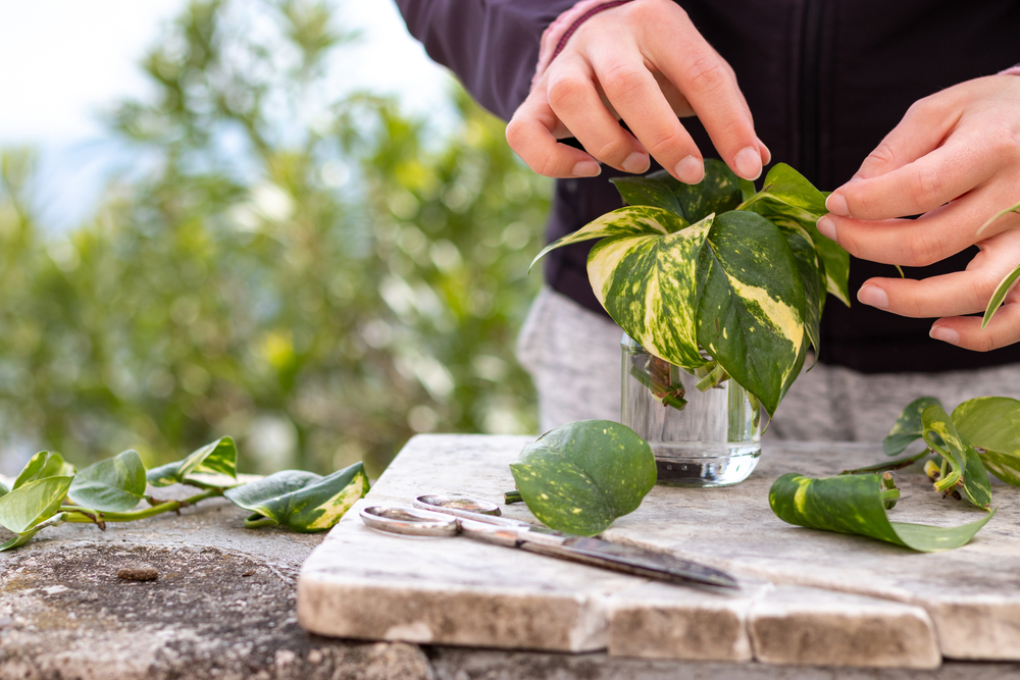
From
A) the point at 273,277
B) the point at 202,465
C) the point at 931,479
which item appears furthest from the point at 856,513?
the point at 273,277

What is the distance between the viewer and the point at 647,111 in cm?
45

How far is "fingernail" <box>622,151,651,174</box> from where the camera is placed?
0.50 metres

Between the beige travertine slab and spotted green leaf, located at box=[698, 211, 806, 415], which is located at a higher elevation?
spotted green leaf, located at box=[698, 211, 806, 415]

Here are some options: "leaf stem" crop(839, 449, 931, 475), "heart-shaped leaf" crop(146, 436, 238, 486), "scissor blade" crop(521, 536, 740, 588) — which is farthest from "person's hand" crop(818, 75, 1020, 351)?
"heart-shaped leaf" crop(146, 436, 238, 486)

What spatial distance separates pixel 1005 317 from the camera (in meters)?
0.46

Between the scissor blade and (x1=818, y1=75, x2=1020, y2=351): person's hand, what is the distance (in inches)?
8.8

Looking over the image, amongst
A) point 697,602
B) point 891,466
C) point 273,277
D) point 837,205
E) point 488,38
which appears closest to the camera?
point 697,602

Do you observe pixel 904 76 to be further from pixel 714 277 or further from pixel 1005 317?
pixel 714 277

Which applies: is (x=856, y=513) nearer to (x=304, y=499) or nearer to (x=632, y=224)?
(x=632, y=224)

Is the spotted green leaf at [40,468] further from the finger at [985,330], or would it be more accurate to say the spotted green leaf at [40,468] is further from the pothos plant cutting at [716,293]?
the finger at [985,330]

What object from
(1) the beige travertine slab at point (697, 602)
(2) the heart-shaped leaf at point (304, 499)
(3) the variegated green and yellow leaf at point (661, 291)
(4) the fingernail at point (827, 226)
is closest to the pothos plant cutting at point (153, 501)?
(2) the heart-shaped leaf at point (304, 499)

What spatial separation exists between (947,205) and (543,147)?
25 cm

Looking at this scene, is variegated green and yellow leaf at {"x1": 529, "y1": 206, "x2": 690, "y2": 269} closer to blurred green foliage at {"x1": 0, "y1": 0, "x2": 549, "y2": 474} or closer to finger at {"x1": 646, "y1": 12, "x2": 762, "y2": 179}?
finger at {"x1": 646, "y1": 12, "x2": 762, "y2": 179}

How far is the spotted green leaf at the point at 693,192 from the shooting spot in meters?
0.50
